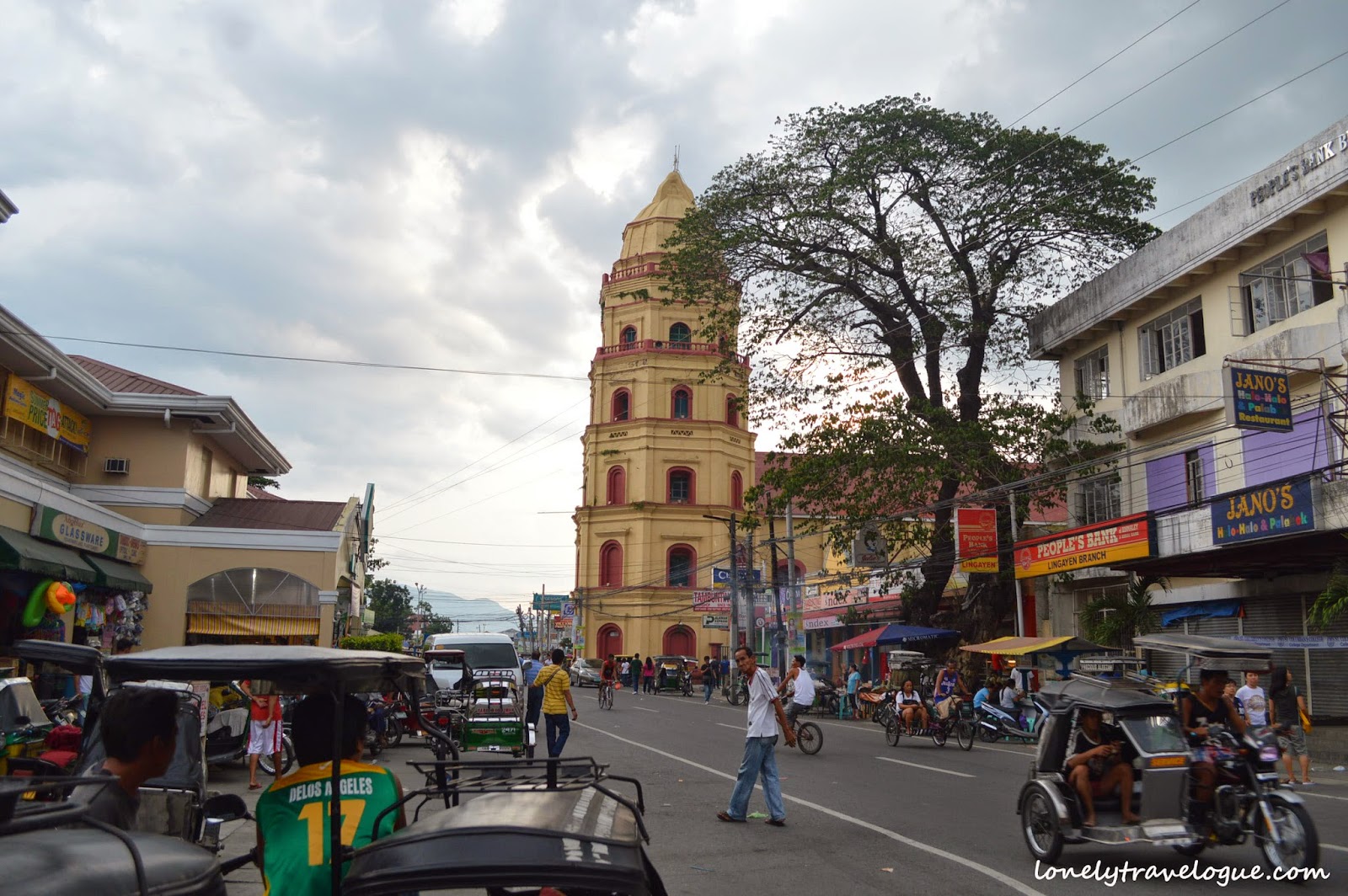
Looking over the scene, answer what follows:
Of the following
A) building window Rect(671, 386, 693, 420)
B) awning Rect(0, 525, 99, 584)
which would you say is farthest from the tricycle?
building window Rect(671, 386, 693, 420)

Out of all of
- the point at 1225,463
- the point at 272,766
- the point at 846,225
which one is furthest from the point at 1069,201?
the point at 272,766

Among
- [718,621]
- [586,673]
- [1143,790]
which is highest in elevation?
[718,621]

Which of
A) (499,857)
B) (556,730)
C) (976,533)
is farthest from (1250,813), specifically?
(976,533)

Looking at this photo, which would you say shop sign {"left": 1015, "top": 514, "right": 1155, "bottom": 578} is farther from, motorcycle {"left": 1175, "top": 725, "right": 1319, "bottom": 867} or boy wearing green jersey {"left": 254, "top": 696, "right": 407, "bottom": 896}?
boy wearing green jersey {"left": 254, "top": 696, "right": 407, "bottom": 896}

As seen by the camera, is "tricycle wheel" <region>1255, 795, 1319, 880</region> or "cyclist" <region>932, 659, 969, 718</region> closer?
"tricycle wheel" <region>1255, 795, 1319, 880</region>

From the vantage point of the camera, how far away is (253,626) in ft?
86.3

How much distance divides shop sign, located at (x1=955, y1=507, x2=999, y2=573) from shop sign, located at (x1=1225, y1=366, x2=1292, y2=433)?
26.3 ft

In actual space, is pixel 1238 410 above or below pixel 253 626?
above

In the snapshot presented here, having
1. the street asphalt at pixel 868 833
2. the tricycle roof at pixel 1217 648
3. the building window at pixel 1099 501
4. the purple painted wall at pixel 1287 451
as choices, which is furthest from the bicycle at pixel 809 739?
the building window at pixel 1099 501

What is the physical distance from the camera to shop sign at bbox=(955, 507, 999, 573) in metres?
26.4

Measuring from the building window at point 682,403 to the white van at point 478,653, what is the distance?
38.7 meters

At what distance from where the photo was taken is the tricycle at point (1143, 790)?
26.7 ft

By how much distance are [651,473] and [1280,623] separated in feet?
139

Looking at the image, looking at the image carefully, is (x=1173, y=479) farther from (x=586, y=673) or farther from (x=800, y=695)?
(x=586, y=673)
